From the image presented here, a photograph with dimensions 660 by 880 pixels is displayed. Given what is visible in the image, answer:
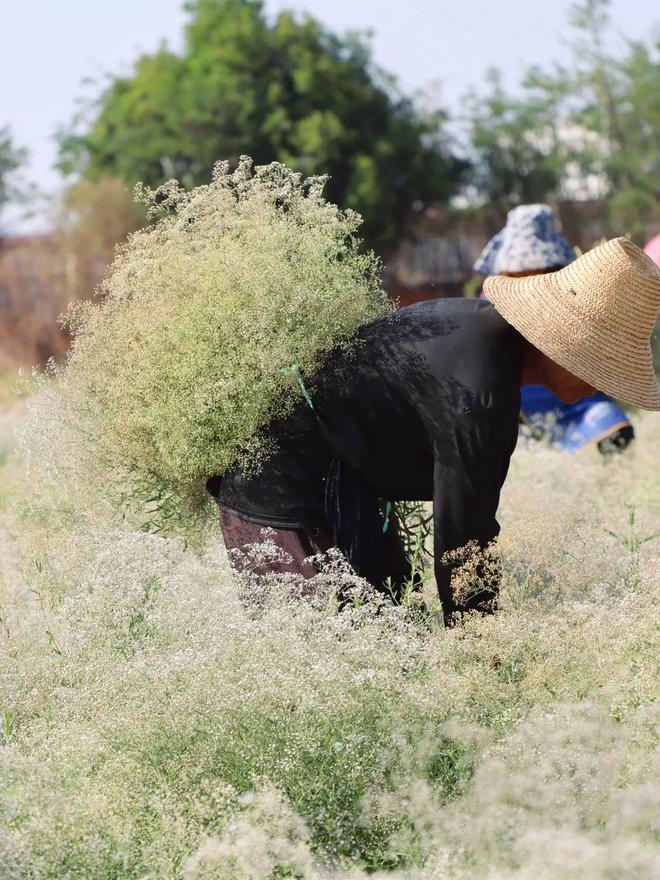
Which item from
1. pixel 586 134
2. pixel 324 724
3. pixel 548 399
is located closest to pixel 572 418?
pixel 548 399

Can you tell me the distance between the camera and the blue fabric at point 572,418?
884 cm

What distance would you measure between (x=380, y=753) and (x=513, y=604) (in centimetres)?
103

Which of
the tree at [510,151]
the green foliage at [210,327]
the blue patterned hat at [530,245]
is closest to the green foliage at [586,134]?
the tree at [510,151]

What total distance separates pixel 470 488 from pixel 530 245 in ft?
21.4

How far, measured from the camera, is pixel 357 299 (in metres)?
4.06

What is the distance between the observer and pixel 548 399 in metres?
9.18

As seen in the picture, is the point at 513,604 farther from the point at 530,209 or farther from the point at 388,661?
the point at 530,209

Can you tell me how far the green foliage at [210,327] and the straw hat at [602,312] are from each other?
0.54 metres

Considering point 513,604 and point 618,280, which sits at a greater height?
point 618,280

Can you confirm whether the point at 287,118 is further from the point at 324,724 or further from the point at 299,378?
the point at 324,724

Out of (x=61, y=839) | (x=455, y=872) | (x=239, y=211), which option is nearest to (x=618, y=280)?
(x=239, y=211)

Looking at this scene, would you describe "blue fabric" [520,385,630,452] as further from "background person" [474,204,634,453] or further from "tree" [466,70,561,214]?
"tree" [466,70,561,214]

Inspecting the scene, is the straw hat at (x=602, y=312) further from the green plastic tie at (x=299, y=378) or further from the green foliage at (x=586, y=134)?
the green foliage at (x=586, y=134)

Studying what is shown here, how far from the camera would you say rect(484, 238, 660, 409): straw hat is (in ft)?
12.3
